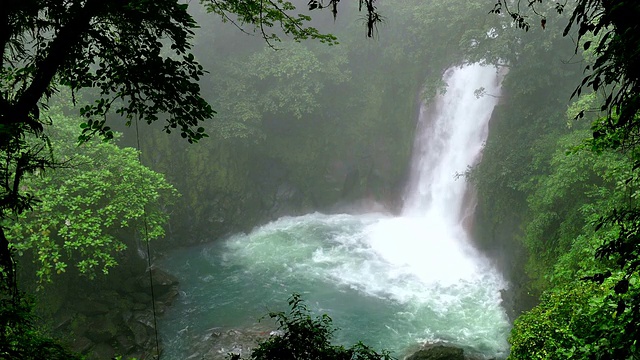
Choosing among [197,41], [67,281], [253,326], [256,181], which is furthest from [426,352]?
[197,41]

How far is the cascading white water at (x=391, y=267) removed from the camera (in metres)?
13.0

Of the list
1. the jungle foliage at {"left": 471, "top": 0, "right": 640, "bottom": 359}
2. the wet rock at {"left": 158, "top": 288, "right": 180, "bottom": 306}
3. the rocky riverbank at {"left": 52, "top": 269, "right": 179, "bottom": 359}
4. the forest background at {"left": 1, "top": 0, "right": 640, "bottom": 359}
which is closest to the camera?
the jungle foliage at {"left": 471, "top": 0, "right": 640, "bottom": 359}

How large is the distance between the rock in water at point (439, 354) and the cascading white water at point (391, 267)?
1.27m

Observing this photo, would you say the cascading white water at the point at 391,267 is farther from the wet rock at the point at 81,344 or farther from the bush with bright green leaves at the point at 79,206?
the bush with bright green leaves at the point at 79,206

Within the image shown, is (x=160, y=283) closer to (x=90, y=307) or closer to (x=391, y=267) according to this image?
(x=90, y=307)

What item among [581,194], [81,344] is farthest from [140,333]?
[581,194]

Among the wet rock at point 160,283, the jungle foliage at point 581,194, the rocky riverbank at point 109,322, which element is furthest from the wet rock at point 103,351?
the jungle foliage at point 581,194

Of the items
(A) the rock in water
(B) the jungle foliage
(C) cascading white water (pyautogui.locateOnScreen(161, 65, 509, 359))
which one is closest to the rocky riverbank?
(C) cascading white water (pyautogui.locateOnScreen(161, 65, 509, 359))

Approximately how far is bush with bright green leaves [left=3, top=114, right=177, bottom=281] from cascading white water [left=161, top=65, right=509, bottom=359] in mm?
3912

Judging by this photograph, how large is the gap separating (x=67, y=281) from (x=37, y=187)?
3278 mm

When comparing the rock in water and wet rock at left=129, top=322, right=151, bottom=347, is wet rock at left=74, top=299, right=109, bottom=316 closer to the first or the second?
wet rock at left=129, top=322, right=151, bottom=347

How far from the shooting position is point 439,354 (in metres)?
10.5

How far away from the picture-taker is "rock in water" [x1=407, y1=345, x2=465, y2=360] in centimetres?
1044

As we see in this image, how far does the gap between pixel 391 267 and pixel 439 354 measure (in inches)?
255
